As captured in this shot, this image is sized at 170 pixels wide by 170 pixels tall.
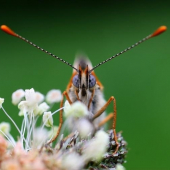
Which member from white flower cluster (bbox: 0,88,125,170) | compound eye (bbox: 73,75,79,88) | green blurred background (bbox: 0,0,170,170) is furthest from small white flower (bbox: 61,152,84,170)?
green blurred background (bbox: 0,0,170,170)

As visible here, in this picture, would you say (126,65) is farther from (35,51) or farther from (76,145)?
(76,145)

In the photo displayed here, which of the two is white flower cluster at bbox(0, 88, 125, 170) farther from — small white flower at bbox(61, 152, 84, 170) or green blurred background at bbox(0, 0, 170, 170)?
green blurred background at bbox(0, 0, 170, 170)

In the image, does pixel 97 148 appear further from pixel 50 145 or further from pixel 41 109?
pixel 41 109

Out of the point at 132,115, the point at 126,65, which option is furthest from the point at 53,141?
the point at 126,65

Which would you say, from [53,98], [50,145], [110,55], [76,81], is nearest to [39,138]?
[50,145]

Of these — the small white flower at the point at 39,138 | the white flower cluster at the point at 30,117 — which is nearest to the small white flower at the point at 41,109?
the white flower cluster at the point at 30,117

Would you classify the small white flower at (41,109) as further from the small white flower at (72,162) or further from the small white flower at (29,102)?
the small white flower at (72,162)
